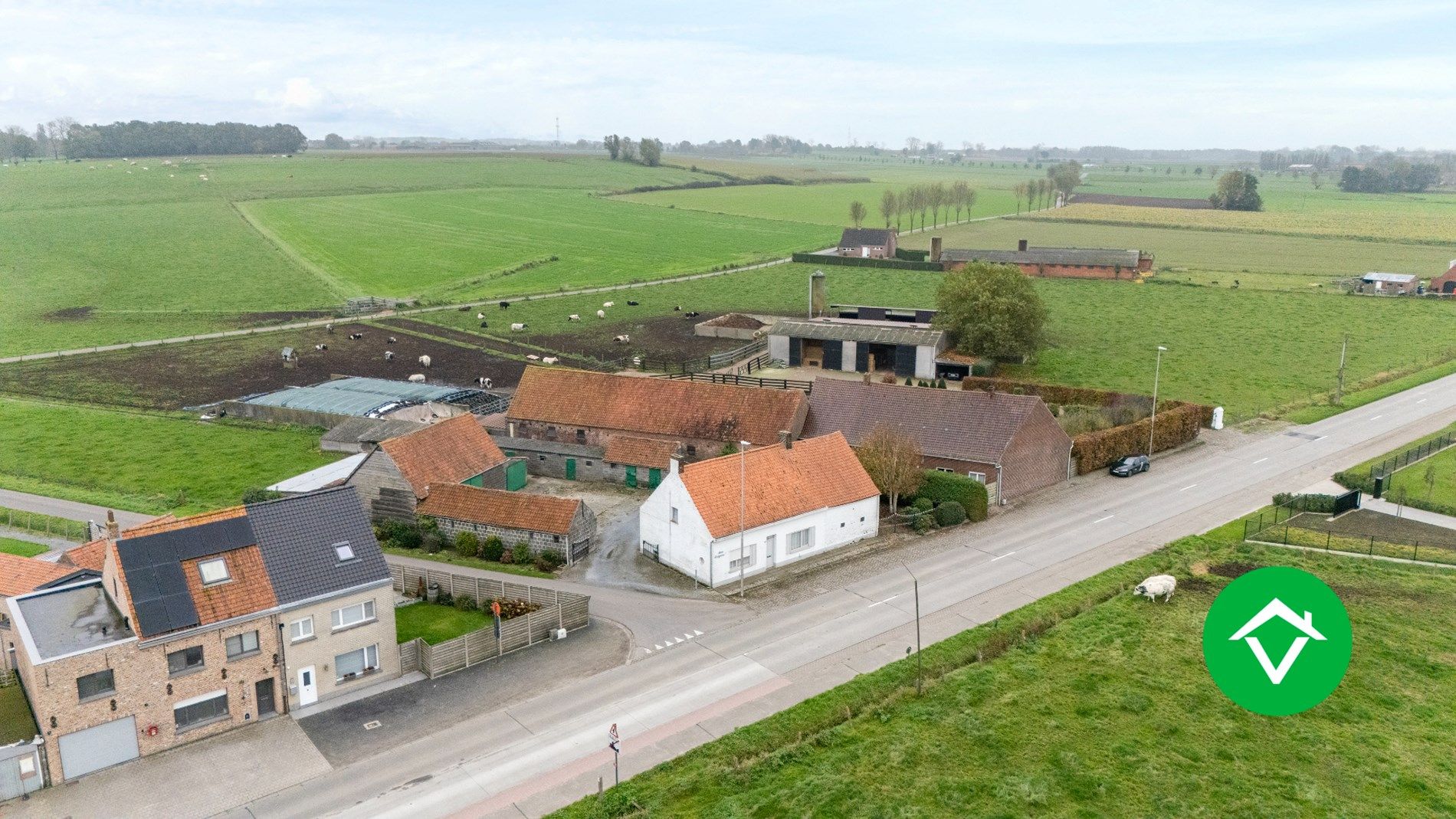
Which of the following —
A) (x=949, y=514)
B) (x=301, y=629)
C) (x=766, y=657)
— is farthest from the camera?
(x=949, y=514)

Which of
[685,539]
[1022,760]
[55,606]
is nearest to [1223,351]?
[685,539]

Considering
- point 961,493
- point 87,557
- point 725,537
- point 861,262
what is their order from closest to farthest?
1. point 87,557
2. point 725,537
3. point 961,493
4. point 861,262

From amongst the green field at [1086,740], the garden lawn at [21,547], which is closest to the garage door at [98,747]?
the green field at [1086,740]

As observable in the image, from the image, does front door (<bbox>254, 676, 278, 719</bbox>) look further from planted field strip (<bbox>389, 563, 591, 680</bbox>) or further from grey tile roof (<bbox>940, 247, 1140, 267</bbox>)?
grey tile roof (<bbox>940, 247, 1140, 267</bbox>)

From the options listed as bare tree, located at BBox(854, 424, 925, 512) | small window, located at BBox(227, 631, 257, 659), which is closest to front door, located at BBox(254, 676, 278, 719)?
small window, located at BBox(227, 631, 257, 659)

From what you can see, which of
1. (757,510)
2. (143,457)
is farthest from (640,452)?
(143,457)

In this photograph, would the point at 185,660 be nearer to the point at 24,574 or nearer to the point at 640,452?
the point at 24,574

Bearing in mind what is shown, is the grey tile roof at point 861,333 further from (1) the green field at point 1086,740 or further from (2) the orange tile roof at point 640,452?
(1) the green field at point 1086,740
